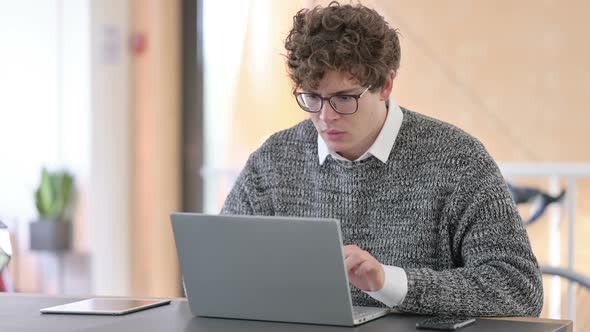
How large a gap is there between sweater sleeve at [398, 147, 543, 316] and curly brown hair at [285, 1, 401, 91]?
272 millimetres

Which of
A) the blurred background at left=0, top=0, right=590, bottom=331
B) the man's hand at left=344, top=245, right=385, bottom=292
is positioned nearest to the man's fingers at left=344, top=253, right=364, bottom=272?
the man's hand at left=344, top=245, right=385, bottom=292

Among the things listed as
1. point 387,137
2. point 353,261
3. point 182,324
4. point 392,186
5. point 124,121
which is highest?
point 124,121

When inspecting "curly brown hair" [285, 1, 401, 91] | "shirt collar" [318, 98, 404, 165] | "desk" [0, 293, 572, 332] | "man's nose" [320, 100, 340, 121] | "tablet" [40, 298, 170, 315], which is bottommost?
"desk" [0, 293, 572, 332]

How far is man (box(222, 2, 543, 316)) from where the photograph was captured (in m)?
1.84

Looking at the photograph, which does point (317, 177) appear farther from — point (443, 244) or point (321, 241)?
point (321, 241)

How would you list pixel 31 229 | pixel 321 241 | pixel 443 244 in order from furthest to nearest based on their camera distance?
pixel 31 229, pixel 443 244, pixel 321 241

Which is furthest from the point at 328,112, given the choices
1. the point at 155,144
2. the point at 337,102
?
the point at 155,144

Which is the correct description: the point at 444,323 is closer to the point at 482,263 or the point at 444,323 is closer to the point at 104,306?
the point at 482,263

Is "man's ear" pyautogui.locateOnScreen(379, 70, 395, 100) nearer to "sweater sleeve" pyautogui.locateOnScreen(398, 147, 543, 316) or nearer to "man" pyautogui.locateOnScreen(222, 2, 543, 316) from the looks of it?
"man" pyautogui.locateOnScreen(222, 2, 543, 316)

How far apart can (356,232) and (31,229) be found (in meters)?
2.70

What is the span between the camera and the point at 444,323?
63.9 inches

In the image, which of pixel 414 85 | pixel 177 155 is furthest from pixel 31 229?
pixel 414 85

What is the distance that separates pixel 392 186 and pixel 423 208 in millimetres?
92

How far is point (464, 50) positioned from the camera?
396cm
